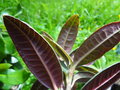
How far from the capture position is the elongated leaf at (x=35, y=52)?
0.88 meters

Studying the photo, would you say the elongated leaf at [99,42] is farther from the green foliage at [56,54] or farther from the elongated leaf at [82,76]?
the elongated leaf at [82,76]

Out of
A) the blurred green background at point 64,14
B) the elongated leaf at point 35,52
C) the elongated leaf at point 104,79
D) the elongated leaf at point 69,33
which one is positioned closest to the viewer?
the elongated leaf at point 35,52

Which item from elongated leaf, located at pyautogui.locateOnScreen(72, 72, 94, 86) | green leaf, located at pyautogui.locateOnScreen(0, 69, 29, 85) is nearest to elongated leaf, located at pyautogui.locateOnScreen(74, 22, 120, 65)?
elongated leaf, located at pyautogui.locateOnScreen(72, 72, 94, 86)

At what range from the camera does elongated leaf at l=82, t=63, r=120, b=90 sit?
3.29 feet

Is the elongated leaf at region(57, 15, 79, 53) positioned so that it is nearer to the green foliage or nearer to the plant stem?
the green foliage

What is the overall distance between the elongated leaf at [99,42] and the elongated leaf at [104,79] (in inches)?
3.7

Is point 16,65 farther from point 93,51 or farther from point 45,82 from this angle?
point 93,51

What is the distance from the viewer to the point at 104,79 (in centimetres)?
102

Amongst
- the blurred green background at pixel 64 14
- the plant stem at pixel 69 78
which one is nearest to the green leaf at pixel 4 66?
the blurred green background at pixel 64 14

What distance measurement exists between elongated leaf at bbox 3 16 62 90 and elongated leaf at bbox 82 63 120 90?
137mm

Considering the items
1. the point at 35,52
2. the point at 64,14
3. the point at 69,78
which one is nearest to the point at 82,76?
the point at 69,78

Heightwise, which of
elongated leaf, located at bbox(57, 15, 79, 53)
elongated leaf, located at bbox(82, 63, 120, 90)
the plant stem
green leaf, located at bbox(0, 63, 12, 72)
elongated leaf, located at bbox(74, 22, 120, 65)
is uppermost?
elongated leaf, located at bbox(57, 15, 79, 53)

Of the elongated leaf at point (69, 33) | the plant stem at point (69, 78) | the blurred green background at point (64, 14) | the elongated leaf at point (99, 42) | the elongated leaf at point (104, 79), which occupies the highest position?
the blurred green background at point (64, 14)

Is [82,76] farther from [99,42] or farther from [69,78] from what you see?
[99,42]
